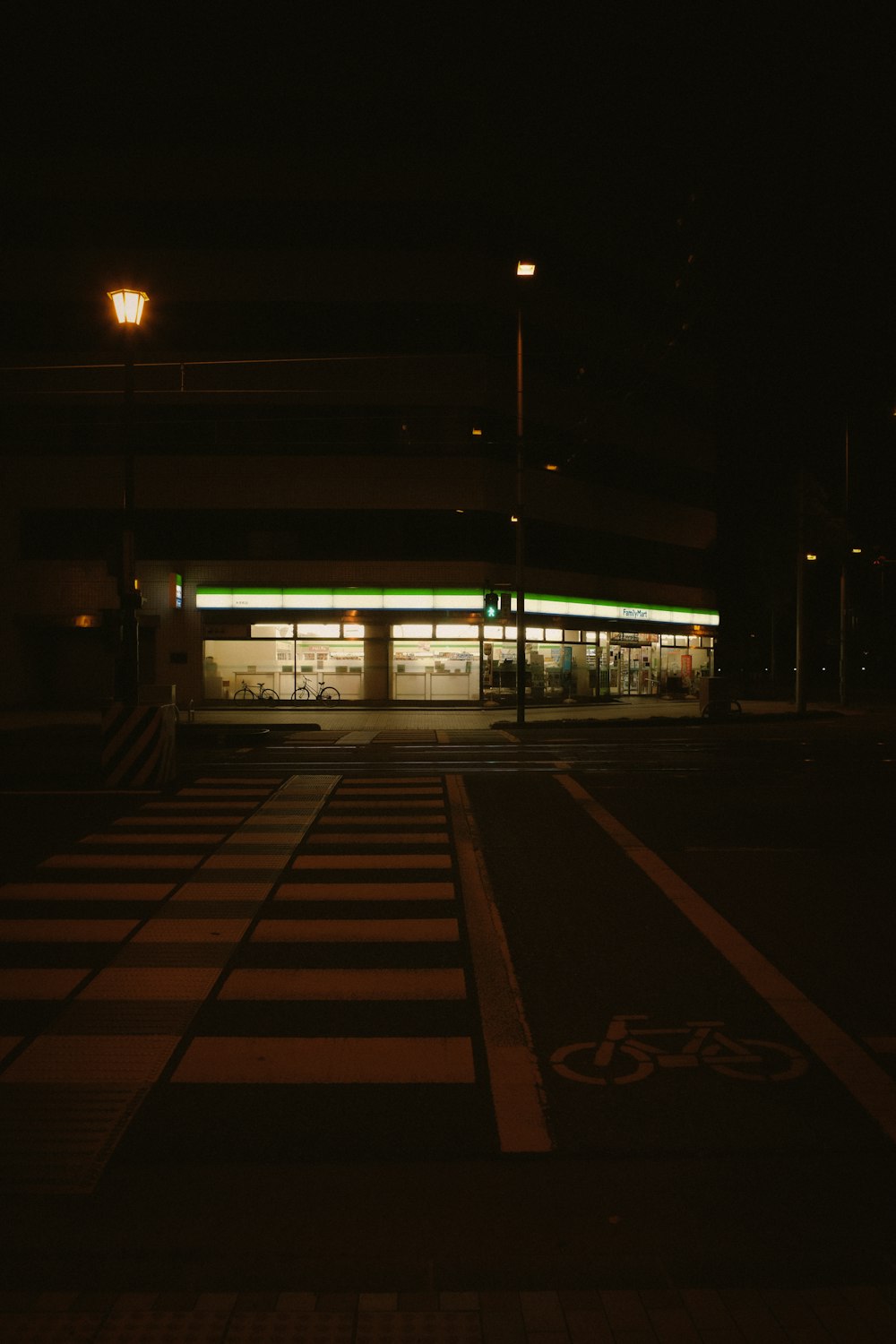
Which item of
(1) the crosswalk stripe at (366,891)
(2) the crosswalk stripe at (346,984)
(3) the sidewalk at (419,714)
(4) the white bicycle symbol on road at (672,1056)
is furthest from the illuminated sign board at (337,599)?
(4) the white bicycle symbol on road at (672,1056)

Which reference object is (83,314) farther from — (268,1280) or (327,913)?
(268,1280)

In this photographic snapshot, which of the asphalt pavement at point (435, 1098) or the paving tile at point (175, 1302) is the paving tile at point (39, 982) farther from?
the paving tile at point (175, 1302)

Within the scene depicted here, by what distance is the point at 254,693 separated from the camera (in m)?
35.5

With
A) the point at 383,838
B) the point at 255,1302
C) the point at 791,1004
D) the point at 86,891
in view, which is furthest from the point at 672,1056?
the point at 383,838

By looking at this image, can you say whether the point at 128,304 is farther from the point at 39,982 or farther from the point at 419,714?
the point at 419,714

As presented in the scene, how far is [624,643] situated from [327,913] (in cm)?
3519

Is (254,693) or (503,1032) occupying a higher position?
(254,693)

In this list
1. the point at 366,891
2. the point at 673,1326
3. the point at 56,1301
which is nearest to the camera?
the point at 673,1326

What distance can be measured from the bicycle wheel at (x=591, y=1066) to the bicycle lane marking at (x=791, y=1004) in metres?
0.90

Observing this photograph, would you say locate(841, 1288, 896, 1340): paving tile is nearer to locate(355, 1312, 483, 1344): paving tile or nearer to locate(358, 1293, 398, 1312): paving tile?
locate(355, 1312, 483, 1344): paving tile

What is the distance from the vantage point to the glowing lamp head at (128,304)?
15.5 meters

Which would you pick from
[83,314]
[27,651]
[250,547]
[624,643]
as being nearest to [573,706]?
[624,643]

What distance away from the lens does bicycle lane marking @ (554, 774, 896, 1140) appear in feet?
14.8

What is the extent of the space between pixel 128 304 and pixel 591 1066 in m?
14.2
